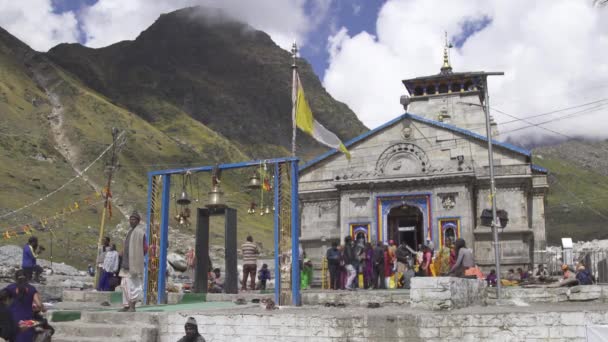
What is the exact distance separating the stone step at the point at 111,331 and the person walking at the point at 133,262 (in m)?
1.40

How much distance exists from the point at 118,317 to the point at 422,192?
1814 centimetres

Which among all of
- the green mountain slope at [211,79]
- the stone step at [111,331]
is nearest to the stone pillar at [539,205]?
the stone step at [111,331]

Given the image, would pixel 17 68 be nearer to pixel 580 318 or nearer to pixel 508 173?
pixel 508 173

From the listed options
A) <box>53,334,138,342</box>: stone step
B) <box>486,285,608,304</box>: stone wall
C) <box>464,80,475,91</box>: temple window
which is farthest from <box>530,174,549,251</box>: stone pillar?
<box>53,334,138,342</box>: stone step

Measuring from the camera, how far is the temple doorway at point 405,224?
92.1 feet

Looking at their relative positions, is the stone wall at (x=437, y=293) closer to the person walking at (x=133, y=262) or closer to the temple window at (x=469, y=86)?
the person walking at (x=133, y=262)

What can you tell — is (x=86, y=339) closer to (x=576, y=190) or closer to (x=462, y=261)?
(x=462, y=261)

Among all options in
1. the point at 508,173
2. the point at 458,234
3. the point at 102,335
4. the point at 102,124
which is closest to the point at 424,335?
the point at 102,335

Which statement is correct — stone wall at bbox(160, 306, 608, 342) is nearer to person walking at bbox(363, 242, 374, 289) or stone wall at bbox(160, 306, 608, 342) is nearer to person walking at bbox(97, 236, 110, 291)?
person walking at bbox(97, 236, 110, 291)

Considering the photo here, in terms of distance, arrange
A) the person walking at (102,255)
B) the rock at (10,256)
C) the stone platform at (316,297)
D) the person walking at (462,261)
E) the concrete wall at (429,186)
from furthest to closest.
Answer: the concrete wall at (429,186), the rock at (10,256), the person walking at (102,255), the stone platform at (316,297), the person walking at (462,261)

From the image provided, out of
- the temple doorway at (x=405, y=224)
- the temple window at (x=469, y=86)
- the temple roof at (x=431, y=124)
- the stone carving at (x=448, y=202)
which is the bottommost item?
the temple doorway at (x=405, y=224)

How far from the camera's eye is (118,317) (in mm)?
11383

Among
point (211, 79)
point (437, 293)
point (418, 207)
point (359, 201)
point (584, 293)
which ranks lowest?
point (584, 293)

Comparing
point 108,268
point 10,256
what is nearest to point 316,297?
point 108,268
